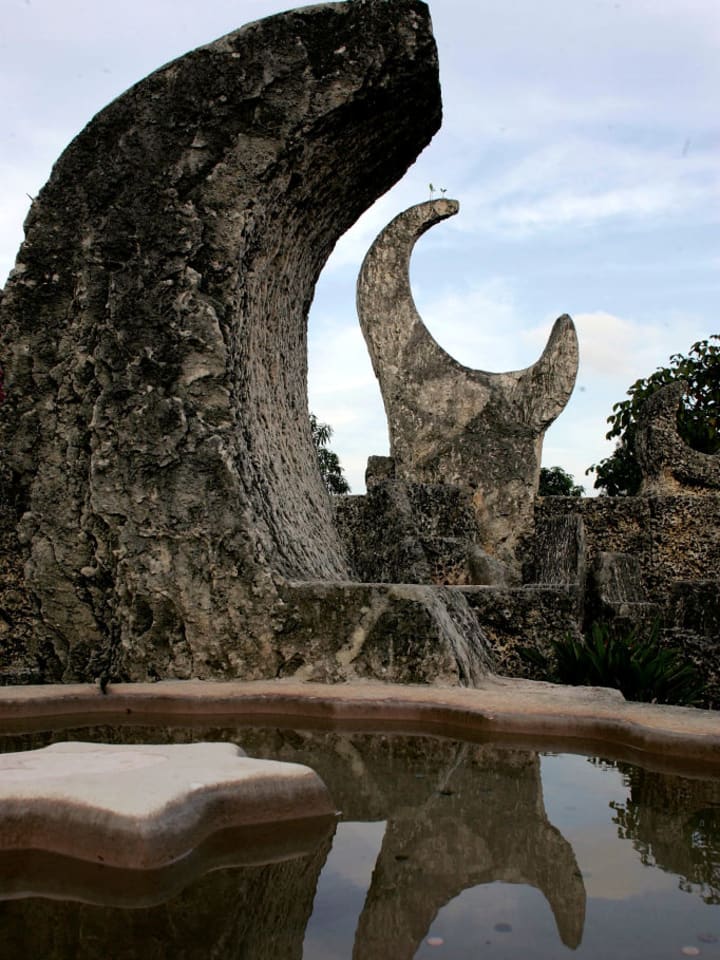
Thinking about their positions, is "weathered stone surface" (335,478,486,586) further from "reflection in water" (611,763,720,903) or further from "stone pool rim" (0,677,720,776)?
"reflection in water" (611,763,720,903)

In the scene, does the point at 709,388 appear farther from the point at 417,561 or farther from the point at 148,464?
the point at 148,464

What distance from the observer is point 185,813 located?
196 centimetres

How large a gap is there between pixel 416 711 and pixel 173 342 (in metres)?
1.84

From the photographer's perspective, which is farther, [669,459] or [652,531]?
[669,459]

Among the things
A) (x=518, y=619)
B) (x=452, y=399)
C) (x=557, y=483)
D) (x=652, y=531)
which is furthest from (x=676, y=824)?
(x=557, y=483)

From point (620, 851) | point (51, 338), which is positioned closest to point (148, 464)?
point (51, 338)

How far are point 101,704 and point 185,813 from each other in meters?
1.72

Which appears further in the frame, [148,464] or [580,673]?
[580,673]

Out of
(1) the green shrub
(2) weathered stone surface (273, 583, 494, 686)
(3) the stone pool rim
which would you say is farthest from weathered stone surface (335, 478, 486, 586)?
(3) the stone pool rim

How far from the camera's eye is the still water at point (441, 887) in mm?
1614

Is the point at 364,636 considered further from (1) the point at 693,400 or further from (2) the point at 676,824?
(1) the point at 693,400

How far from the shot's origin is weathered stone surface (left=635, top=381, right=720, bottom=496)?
10305 mm

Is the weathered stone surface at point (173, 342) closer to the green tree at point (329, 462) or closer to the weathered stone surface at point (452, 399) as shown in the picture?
the weathered stone surface at point (452, 399)

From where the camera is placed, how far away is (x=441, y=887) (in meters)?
1.87
